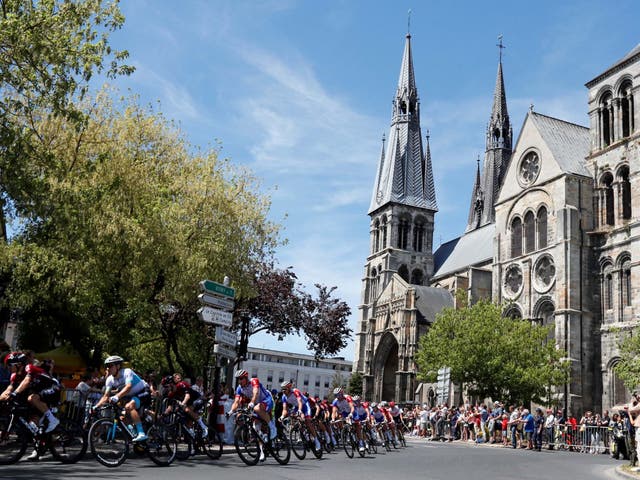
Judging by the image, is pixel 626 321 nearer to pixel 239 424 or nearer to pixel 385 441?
pixel 385 441

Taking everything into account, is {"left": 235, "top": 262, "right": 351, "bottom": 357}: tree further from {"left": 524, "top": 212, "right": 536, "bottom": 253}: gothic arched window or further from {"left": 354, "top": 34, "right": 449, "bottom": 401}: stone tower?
{"left": 354, "top": 34, "right": 449, "bottom": 401}: stone tower

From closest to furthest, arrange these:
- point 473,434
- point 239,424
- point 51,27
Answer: point 239,424 < point 51,27 < point 473,434

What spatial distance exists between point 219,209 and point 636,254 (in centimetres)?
2518

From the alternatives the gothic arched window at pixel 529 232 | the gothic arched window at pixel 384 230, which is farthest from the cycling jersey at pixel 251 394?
the gothic arched window at pixel 384 230

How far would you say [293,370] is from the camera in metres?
124

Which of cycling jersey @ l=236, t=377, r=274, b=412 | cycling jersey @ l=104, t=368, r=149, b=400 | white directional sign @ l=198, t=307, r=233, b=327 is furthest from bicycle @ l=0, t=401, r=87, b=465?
white directional sign @ l=198, t=307, r=233, b=327

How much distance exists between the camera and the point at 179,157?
22.8m

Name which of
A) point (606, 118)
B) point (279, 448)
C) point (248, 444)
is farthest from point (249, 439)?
point (606, 118)

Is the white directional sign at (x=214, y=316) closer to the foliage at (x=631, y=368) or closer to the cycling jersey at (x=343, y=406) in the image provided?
the cycling jersey at (x=343, y=406)

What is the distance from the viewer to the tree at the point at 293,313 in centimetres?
3209

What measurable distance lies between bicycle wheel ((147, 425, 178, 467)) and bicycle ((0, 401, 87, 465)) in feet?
3.55

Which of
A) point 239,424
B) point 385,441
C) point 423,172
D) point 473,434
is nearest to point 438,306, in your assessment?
point 423,172

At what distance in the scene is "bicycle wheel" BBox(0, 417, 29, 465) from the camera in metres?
10.5

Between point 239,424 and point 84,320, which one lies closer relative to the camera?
point 239,424
